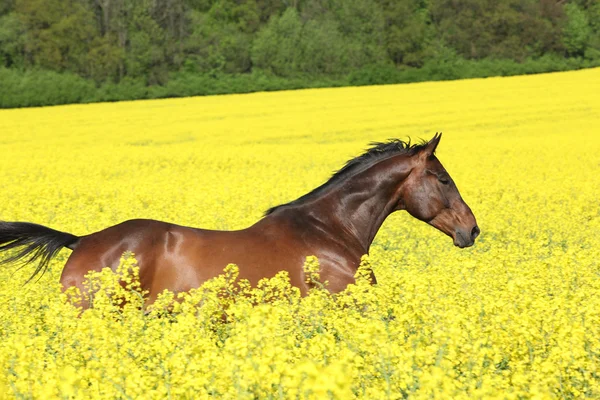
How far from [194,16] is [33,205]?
45.2m

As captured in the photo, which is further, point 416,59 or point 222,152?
point 416,59

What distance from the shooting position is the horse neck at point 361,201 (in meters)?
7.20

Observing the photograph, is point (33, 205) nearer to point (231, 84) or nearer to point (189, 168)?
point (189, 168)

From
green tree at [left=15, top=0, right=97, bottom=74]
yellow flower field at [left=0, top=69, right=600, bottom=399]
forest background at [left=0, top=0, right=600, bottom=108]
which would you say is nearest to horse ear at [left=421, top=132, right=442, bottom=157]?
yellow flower field at [left=0, top=69, right=600, bottom=399]

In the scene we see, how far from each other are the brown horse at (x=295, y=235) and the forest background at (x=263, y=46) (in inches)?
1644

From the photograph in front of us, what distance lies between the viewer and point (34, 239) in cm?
678

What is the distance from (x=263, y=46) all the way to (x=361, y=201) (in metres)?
48.0

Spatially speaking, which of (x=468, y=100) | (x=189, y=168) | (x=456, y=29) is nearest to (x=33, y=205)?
(x=189, y=168)

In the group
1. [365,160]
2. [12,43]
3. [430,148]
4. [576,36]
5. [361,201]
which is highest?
[430,148]

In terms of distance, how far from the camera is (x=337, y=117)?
120ft

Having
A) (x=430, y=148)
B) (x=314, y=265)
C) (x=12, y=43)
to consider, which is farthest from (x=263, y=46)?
(x=314, y=265)

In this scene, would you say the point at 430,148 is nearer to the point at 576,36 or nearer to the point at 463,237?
the point at 463,237

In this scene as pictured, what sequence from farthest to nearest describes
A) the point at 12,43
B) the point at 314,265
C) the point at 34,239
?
the point at 12,43, the point at 34,239, the point at 314,265

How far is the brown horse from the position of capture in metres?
6.52
